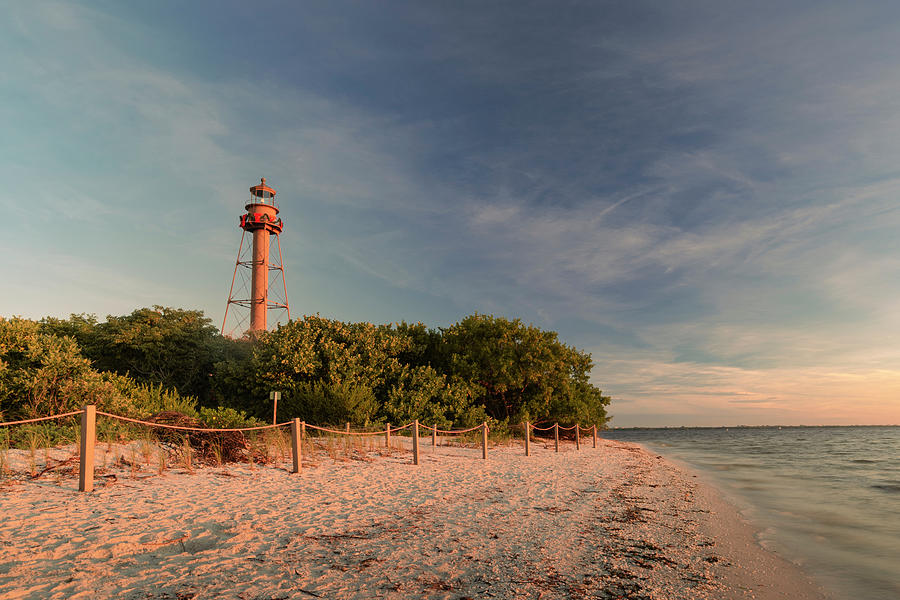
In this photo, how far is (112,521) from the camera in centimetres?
630

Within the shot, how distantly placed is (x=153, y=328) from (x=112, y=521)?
26.1 meters

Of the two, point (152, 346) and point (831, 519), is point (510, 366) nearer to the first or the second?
point (831, 519)

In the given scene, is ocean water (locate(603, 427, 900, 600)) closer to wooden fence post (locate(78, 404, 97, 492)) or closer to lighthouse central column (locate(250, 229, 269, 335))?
wooden fence post (locate(78, 404, 97, 492))

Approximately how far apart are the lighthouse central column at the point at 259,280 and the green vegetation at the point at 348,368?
813cm

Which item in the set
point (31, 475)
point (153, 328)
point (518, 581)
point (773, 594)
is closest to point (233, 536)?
point (518, 581)

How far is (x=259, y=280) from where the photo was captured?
41.0m

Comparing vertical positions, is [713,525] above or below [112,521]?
below

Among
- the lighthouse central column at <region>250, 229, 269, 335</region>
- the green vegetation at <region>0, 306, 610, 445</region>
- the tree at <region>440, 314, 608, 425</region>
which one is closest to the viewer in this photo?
the green vegetation at <region>0, 306, 610, 445</region>

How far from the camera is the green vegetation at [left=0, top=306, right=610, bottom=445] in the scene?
74.9 ft

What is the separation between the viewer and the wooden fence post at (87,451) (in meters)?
7.92

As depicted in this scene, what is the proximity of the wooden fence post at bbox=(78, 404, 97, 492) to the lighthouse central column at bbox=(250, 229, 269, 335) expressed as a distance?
105 ft

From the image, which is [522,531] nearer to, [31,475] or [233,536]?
[233,536]

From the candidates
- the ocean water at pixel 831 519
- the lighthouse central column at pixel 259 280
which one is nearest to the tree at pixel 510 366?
the ocean water at pixel 831 519

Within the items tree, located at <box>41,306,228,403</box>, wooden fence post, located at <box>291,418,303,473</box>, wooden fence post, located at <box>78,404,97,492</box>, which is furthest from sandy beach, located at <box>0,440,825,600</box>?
tree, located at <box>41,306,228,403</box>
